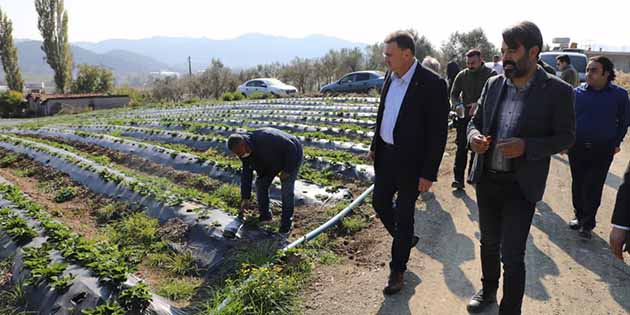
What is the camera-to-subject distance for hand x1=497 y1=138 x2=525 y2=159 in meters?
2.30

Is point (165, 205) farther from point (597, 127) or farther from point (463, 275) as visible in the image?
point (597, 127)

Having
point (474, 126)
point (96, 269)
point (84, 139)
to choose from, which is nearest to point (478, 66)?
point (474, 126)

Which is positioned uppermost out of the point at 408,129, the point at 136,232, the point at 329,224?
the point at 408,129

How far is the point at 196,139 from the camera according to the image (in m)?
9.66

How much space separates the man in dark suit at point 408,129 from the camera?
2.95 metres

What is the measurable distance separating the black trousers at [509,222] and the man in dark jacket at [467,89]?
238 cm

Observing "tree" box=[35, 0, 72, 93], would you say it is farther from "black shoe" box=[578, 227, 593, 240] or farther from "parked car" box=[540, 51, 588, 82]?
"black shoe" box=[578, 227, 593, 240]

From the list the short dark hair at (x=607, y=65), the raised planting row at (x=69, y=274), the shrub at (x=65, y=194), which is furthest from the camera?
the shrub at (x=65, y=194)

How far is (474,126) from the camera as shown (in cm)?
281

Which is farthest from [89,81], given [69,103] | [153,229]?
[153,229]

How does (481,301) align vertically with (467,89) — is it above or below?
below

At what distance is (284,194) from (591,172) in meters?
3.03

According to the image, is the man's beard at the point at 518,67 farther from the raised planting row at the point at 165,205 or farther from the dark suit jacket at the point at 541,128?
the raised planting row at the point at 165,205

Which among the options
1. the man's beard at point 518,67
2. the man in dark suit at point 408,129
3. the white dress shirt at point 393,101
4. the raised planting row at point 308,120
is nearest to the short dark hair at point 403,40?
the man in dark suit at point 408,129
